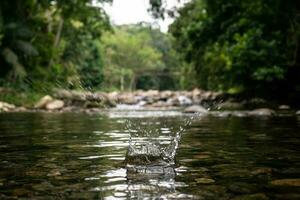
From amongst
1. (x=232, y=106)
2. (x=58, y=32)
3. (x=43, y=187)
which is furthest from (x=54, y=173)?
(x=58, y=32)

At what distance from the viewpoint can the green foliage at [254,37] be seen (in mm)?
16719

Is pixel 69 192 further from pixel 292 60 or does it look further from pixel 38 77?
pixel 38 77

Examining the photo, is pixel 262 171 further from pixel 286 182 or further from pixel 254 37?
pixel 254 37

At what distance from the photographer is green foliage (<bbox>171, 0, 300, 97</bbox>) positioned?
16.7 meters

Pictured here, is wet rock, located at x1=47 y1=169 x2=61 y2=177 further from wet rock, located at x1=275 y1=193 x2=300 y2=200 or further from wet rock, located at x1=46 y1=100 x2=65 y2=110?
wet rock, located at x1=46 y1=100 x2=65 y2=110

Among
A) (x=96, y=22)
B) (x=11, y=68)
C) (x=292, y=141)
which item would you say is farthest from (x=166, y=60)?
(x=292, y=141)

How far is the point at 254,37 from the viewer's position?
17312 mm

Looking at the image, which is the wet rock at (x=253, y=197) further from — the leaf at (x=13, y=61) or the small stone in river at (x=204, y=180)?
the leaf at (x=13, y=61)

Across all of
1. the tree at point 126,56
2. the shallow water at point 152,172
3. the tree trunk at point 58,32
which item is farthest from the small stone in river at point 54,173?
the tree at point 126,56

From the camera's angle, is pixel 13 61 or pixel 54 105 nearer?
pixel 54 105

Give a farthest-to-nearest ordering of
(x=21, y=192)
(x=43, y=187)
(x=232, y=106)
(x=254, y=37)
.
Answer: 1. (x=232, y=106)
2. (x=254, y=37)
3. (x=43, y=187)
4. (x=21, y=192)

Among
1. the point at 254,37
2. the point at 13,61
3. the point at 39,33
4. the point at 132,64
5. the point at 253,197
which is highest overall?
the point at 132,64

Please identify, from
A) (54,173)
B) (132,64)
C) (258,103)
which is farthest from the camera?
(132,64)

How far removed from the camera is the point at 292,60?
17.3 metres
